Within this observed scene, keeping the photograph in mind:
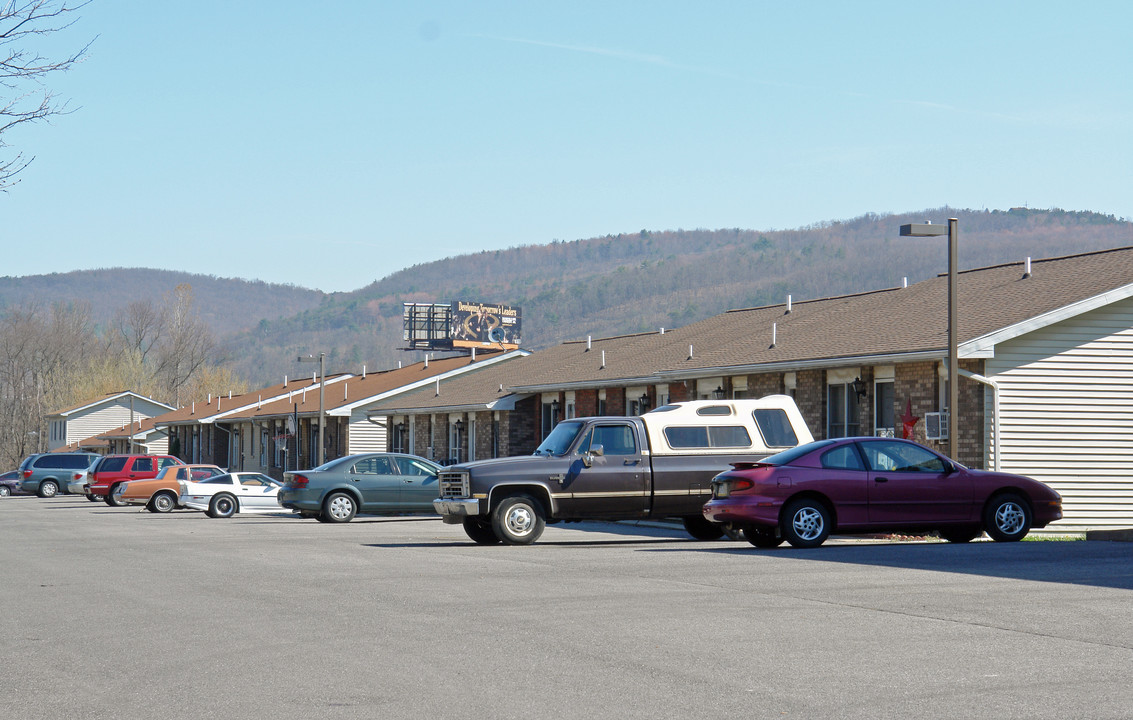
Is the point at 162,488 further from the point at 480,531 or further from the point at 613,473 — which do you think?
the point at 613,473

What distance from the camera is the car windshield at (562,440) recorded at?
20656 mm

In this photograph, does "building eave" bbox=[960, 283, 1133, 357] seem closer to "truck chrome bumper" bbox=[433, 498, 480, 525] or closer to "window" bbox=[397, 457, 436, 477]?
"truck chrome bumper" bbox=[433, 498, 480, 525]

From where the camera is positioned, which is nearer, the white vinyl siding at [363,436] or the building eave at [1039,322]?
the building eave at [1039,322]

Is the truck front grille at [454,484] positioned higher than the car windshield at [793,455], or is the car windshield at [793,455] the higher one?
the car windshield at [793,455]

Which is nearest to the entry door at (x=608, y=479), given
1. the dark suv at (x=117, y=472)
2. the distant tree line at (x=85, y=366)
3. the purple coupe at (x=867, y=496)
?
the purple coupe at (x=867, y=496)

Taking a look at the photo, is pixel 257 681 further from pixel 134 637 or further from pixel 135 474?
pixel 135 474

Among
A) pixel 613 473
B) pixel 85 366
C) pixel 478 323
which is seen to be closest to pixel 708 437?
pixel 613 473

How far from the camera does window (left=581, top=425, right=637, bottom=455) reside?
2061cm

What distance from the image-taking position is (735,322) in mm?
38875

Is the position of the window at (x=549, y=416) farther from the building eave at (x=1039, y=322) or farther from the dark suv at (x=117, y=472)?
the building eave at (x=1039, y=322)

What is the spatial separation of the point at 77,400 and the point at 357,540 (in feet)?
340

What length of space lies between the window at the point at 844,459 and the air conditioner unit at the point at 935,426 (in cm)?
520

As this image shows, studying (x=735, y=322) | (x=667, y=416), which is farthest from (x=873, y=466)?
(x=735, y=322)

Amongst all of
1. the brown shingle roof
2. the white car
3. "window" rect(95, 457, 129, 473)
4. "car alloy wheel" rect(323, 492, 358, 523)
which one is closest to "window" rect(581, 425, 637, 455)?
"car alloy wheel" rect(323, 492, 358, 523)
